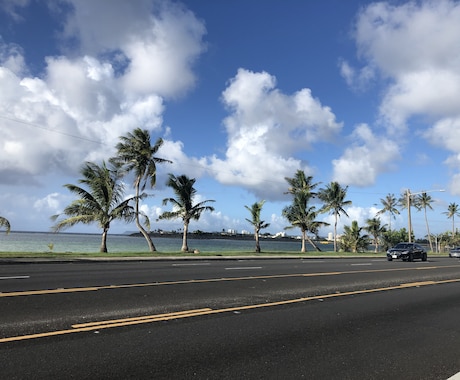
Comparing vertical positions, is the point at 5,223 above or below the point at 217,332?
above

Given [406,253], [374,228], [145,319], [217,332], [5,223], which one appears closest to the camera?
[217,332]

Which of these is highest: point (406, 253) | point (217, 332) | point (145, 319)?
point (406, 253)

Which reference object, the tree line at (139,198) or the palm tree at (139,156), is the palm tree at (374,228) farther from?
the palm tree at (139,156)

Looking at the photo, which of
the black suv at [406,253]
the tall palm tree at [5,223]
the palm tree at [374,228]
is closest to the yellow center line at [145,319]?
the tall palm tree at [5,223]

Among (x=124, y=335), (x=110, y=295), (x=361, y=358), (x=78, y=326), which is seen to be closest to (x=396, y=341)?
(x=361, y=358)

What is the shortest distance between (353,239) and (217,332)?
179ft

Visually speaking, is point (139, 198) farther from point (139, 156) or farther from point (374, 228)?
point (374, 228)

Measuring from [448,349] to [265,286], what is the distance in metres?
6.32

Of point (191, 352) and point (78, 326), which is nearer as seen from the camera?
point (191, 352)

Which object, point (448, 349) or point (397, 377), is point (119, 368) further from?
point (448, 349)

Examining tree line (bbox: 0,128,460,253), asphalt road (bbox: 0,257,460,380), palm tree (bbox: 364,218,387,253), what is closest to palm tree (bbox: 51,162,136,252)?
tree line (bbox: 0,128,460,253)

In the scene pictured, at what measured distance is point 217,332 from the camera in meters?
6.63

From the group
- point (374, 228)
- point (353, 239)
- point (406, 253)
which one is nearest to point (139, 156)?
point (406, 253)

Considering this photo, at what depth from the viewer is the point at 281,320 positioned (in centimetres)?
772
